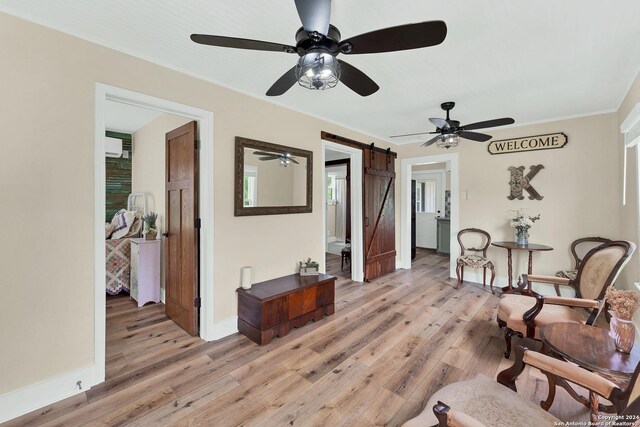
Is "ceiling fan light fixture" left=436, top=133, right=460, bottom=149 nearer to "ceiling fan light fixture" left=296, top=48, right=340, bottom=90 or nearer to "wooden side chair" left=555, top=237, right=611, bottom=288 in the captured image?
"ceiling fan light fixture" left=296, top=48, right=340, bottom=90

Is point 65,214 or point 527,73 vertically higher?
point 527,73

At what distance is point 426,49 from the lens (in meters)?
2.18

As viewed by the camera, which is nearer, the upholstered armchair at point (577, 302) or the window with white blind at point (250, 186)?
the upholstered armchair at point (577, 302)

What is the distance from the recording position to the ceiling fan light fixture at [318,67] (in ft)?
5.19

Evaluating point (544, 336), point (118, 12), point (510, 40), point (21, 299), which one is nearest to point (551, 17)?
point (510, 40)

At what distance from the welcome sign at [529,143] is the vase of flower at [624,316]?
10.5ft

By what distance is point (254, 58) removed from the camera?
2330mm

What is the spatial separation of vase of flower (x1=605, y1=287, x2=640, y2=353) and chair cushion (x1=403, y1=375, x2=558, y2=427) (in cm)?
77

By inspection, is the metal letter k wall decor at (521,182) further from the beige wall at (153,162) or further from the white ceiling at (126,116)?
the white ceiling at (126,116)

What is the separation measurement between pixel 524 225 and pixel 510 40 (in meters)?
2.88

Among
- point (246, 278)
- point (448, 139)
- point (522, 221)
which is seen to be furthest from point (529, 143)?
point (246, 278)

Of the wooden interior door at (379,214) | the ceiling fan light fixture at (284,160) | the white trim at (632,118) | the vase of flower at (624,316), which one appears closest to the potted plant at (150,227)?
A: the ceiling fan light fixture at (284,160)

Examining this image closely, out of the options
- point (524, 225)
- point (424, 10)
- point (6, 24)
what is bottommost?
point (524, 225)

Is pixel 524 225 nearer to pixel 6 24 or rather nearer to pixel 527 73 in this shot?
pixel 527 73
